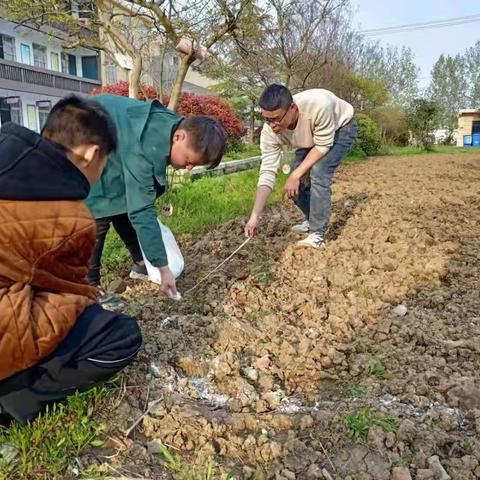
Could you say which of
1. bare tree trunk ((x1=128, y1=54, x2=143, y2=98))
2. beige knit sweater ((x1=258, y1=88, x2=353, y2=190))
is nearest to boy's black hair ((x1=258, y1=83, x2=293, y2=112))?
beige knit sweater ((x1=258, y1=88, x2=353, y2=190))

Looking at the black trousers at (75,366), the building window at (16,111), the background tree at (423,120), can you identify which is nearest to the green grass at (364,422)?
the black trousers at (75,366)

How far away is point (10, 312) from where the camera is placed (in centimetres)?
161

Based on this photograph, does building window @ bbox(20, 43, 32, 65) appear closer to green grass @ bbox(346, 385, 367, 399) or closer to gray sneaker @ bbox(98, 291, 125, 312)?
gray sneaker @ bbox(98, 291, 125, 312)

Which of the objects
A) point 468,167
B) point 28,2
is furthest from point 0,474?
point 468,167

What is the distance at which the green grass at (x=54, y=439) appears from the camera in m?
1.71

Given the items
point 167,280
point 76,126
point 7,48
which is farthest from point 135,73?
point 7,48

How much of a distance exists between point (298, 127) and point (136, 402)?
263cm

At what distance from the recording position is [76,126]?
191 cm

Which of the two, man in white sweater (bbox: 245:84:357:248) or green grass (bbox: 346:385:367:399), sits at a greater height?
man in white sweater (bbox: 245:84:357:248)

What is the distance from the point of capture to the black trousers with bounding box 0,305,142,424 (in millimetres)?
1815

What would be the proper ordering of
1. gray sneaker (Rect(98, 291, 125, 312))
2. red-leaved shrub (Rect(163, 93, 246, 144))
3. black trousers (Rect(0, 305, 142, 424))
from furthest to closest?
red-leaved shrub (Rect(163, 93, 246, 144)) < gray sneaker (Rect(98, 291, 125, 312)) < black trousers (Rect(0, 305, 142, 424))

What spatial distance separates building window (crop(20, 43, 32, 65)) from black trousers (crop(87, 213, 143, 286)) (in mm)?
22231

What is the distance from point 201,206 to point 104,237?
2.63 meters

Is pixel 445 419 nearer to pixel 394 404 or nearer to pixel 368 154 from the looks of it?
pixel 394 404
